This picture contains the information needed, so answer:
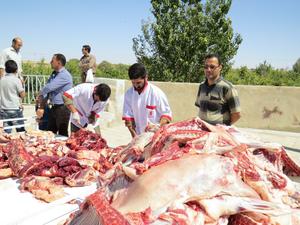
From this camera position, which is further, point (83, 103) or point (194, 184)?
point (83, 103)

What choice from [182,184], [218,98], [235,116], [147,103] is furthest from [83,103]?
A: [182,184]

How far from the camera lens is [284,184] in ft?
9.20

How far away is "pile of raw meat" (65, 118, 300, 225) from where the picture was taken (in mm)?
2064

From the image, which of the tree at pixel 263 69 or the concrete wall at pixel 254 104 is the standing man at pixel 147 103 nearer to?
the concrete wall at pixel 254 104

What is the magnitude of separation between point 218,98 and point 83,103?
2160 millimetres

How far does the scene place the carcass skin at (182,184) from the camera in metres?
2.12

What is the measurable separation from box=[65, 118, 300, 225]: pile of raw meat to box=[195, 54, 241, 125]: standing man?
5.86ft

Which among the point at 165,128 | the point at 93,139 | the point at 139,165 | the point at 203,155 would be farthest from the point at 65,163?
the point at 203,155

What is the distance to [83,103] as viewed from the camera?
562 centimetres

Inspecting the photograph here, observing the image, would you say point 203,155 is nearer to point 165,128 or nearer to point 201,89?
point 165,128

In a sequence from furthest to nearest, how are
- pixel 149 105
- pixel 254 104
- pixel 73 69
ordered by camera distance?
pixel 73 69 → pixel 254 104 → pixel 149 105

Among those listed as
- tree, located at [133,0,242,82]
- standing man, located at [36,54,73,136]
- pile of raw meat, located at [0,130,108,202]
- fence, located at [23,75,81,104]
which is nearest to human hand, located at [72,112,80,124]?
pile of raw meat, located at [0,130,108,202]

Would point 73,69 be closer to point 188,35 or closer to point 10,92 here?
point 188,35

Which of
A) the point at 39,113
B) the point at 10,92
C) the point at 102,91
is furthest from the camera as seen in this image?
the point at 10,92
